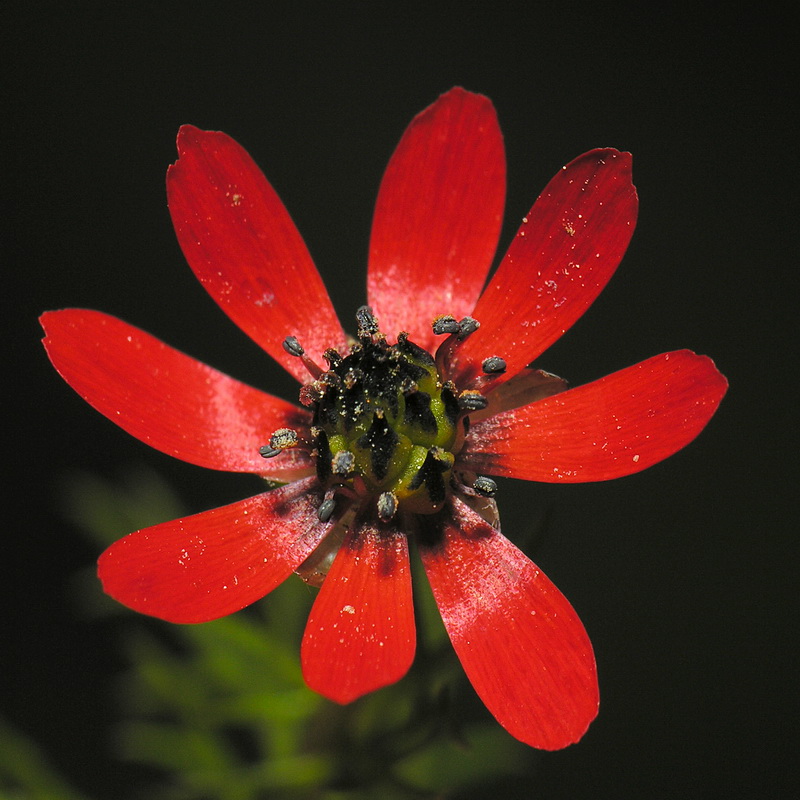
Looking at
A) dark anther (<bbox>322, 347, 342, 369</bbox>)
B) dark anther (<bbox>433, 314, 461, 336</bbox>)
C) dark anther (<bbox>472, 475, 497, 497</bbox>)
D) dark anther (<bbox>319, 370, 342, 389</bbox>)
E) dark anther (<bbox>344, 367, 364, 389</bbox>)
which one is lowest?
dark anther (<bbox>472, 475, 497, 497</bbox>)

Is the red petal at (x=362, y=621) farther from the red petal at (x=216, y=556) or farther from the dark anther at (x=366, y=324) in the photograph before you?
the dark anther at (x=366, y=324)

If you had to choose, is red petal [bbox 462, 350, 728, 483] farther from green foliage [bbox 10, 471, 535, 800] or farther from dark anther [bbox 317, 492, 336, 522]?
green foliage [bbox 10, 471, 535, 800]

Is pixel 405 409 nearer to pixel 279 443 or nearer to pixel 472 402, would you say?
pixel 472 402

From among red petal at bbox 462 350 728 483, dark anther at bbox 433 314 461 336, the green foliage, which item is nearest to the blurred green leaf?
the green foliage

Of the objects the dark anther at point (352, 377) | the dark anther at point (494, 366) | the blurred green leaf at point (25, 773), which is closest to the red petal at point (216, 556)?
the dark anther at point (352, 377)

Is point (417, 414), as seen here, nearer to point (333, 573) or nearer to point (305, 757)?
point (333, 573)

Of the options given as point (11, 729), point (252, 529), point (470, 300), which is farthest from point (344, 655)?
point (11, 729)


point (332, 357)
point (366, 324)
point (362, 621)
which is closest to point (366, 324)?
point (366, 324)

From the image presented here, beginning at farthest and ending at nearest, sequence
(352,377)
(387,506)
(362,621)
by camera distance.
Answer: (352,377)
(387,506)
(362,621)
